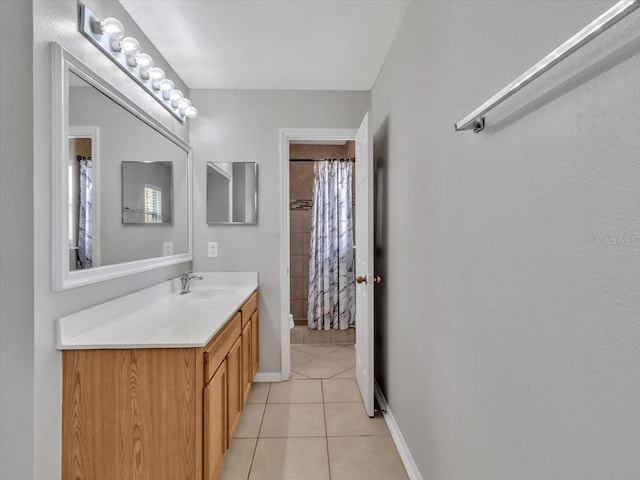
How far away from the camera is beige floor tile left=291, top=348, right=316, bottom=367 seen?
3066mm

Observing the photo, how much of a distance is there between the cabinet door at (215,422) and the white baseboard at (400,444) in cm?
94

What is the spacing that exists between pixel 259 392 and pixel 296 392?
0.94 ft

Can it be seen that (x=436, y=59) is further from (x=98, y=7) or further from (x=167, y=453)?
(x=167, y=453)

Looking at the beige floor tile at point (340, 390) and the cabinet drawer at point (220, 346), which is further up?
the cabinet drawer at point (220, 346)

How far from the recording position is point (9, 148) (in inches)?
42.9

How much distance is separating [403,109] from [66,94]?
1559 millimetres

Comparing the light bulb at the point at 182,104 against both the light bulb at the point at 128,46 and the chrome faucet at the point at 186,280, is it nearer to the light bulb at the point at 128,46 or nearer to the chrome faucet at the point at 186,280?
the light bulb at the point at 128,46

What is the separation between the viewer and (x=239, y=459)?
5.74ft

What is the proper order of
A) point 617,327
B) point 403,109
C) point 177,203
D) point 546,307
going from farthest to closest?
point 177,203 → point 403,109 → point 546,307 → point 617,327

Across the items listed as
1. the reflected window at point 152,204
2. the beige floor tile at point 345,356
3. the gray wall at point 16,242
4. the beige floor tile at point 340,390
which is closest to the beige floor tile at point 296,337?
the beige floor tile at point 345,356

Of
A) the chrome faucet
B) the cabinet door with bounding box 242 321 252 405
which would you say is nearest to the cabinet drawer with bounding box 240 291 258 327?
the cabinet door with bounding box 242 321 252 405

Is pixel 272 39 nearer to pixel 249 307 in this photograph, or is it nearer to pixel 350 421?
pixel 249 307

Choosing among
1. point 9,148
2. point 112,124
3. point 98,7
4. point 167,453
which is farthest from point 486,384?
point 98,7

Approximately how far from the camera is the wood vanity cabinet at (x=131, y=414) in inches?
49.0
